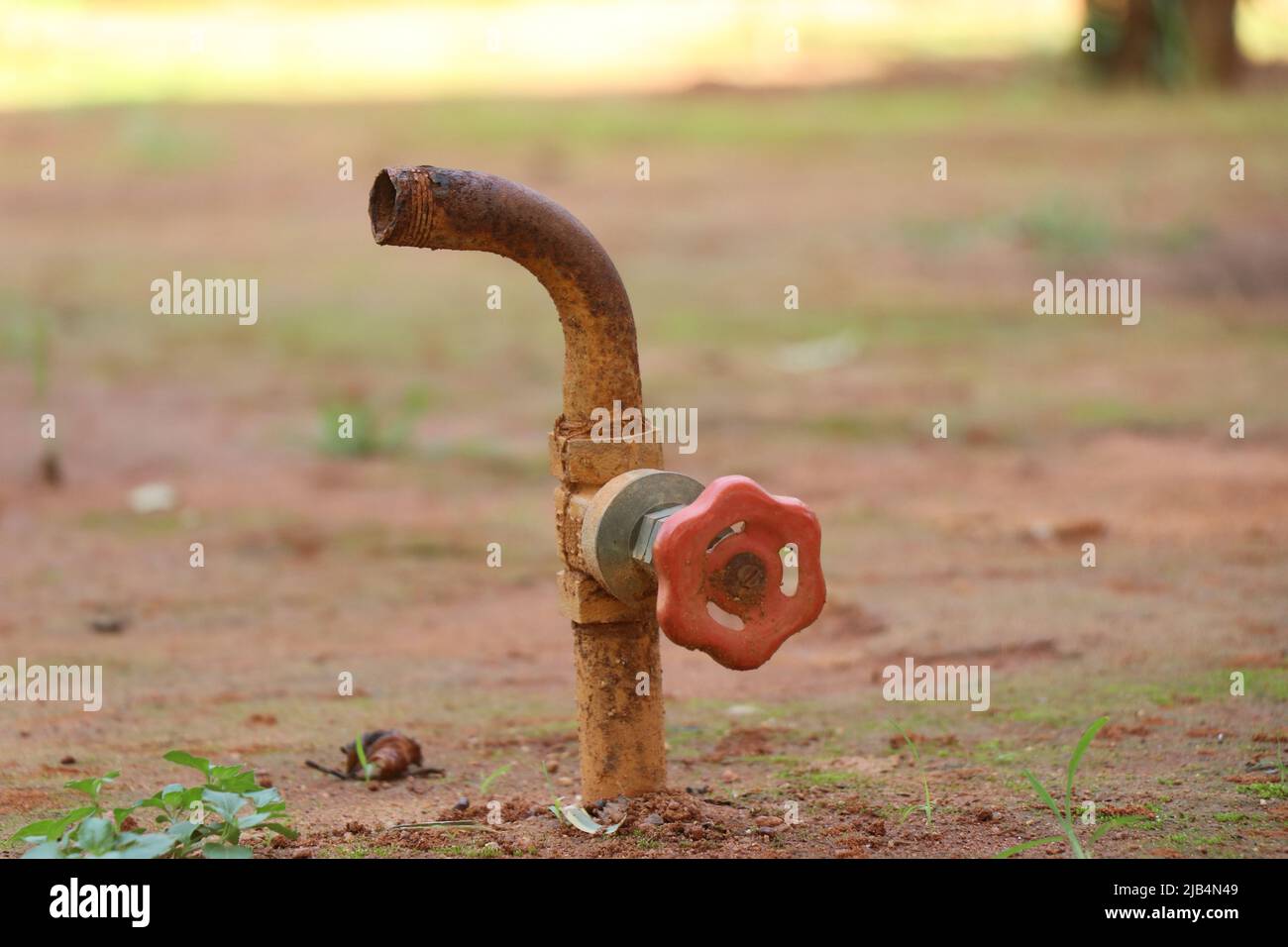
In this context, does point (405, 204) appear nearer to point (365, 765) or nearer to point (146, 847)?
point (146, 847)

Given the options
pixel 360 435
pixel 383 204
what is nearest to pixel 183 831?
Answer: pixel 383 204

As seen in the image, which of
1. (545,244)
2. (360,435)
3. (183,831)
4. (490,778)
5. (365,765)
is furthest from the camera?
(360,435)

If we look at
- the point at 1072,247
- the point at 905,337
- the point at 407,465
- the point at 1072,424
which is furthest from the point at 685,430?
the point at 1072,247

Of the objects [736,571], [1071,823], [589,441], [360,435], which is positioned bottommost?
[1071,823]

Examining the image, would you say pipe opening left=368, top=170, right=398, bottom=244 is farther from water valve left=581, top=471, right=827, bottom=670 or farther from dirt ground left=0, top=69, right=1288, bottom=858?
dirt ground left=0, top=69, right=1288, bottom=858

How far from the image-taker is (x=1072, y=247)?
30.0ft

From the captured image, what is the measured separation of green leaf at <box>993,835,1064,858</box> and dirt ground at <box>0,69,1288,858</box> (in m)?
0.03

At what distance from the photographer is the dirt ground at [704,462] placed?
115 inches

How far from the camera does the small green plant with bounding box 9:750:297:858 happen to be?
2203 millimetres

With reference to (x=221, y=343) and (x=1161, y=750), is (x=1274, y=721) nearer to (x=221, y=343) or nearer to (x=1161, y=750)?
(x=1161, y=750)

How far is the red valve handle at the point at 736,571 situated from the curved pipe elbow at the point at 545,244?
341 millimetres

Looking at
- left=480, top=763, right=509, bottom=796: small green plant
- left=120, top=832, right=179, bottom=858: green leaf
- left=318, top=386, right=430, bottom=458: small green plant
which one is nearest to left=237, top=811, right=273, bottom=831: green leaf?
left=120, top=832, right=179, bottom=858: green leaf

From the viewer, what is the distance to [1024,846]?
234cm

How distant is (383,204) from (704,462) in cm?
353
